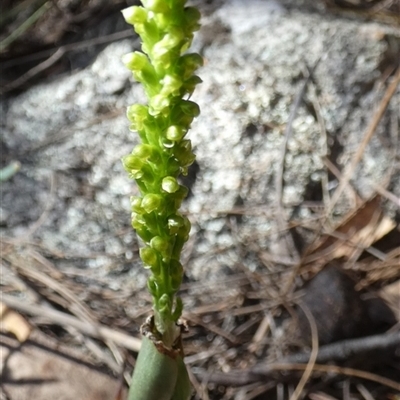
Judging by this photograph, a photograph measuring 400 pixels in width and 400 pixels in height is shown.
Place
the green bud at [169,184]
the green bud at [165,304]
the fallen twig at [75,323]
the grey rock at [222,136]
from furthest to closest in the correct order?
the grey rock at [222,136] < the fallen twig at [75,323] < the green bud at [165,304] < the green bud at [169,184]

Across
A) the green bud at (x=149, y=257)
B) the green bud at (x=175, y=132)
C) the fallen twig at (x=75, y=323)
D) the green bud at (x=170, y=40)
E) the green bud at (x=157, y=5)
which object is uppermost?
the green bud at (x=157, y=5)

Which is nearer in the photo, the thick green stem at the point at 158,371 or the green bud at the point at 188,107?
the green bud at the point at 188,107

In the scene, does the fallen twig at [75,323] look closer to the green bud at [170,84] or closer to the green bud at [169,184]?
the green bud at [169,184]

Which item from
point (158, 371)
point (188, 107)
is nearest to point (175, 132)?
point (188, 107)

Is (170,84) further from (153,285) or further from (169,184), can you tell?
(153,285)

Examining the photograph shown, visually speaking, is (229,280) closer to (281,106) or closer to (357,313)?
(357,313)

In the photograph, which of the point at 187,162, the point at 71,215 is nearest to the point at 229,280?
the point at 71,215

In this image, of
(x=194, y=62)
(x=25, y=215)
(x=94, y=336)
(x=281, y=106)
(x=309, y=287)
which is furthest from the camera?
(x=281, y=106)

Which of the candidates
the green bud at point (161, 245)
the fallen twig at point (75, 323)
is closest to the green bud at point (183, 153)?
the green bud at point (161, 245)

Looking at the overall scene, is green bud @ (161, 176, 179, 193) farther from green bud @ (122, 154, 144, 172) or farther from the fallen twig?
the fallen twig
